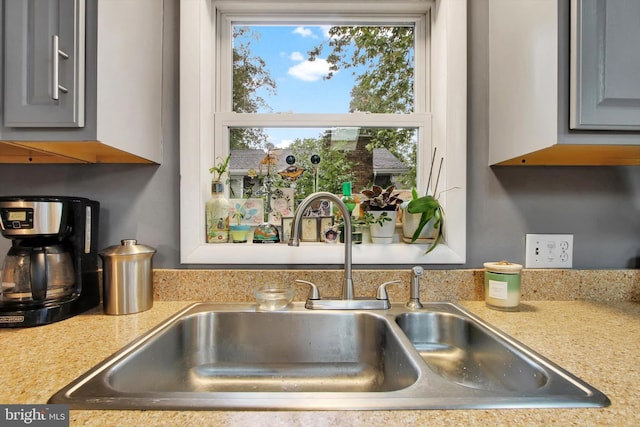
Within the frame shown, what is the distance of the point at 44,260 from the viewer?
880mm

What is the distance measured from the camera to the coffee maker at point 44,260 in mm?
829

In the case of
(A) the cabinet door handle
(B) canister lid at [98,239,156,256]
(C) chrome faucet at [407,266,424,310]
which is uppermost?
(A) the cabinet door handle

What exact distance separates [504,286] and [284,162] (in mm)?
919

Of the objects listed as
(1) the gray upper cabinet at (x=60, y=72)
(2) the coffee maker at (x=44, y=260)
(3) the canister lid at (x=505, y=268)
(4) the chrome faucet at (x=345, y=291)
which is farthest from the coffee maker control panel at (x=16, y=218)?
(3) the canister lid at (x=505, y=268)

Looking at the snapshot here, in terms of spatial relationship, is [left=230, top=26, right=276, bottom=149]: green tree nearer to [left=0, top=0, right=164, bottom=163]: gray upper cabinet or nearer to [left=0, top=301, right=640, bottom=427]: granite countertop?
[left=0, top=0, right=164, bottom=163]: gray upper cabinet

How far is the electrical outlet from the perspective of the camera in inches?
44.0

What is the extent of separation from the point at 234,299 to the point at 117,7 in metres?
0.93

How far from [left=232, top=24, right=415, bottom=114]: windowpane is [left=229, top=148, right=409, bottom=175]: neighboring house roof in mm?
190

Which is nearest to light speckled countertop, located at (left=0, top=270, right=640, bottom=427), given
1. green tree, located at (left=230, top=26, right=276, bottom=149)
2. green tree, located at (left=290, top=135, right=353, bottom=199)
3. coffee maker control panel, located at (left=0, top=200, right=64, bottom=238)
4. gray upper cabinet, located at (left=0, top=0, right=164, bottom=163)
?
coffee maker control panel, located at (left=0, top=200, right=64, bottom=238)

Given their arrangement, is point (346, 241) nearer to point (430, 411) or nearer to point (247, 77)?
point (430, 411)

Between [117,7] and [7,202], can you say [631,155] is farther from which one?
[7,202]

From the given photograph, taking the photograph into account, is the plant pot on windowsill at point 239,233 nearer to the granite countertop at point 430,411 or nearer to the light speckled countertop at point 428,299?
the light speckled countertop at point 428,299

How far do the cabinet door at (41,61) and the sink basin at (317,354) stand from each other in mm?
614

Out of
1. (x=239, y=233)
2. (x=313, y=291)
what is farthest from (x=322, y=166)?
(x=313, y=291)
